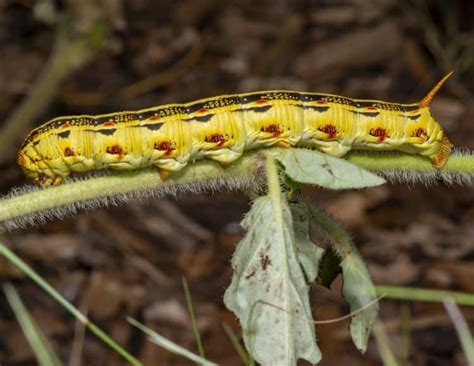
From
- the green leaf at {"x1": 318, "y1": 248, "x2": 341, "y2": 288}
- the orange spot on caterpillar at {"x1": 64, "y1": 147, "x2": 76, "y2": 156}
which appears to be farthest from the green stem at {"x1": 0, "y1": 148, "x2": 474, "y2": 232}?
the green leaf at {"x1": 318, "y1": 248, "x2": 341, "y2": 288}

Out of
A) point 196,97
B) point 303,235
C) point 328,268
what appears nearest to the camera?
point 303,235

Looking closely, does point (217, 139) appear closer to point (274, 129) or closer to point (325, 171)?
point (274, 129)

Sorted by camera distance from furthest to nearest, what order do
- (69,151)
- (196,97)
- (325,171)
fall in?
(196,97) < (69,151) < (325,171)

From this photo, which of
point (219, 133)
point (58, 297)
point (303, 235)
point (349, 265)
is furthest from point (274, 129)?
point (58, 297)

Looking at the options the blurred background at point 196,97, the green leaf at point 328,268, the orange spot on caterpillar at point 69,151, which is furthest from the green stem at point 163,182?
the blurred background at point 196,97

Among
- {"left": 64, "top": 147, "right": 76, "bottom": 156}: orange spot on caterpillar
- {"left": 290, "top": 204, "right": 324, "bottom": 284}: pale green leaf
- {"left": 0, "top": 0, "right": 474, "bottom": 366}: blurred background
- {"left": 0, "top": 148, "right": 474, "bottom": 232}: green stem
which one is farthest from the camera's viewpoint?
{"left": 0, "top": 0, "right": 474, "bottom": 366}: blurred background

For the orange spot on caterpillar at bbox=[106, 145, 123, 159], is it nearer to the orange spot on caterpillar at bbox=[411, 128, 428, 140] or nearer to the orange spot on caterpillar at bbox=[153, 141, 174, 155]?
the orange spot on caterpillar at bbox=[153, 141, 174, 155]

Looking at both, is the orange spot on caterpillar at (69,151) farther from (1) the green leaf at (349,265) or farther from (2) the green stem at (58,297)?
(1) the green leaf at (349,265)
